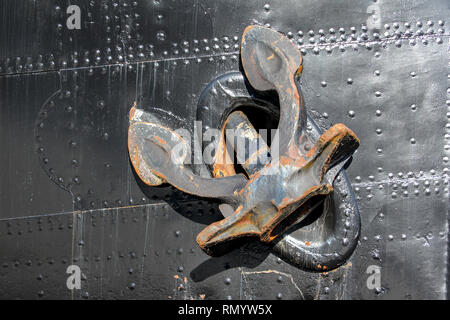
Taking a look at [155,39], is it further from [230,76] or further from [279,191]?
[279,191]

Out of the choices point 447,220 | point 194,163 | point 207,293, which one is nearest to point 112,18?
point 194,163

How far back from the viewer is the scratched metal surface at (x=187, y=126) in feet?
9.62

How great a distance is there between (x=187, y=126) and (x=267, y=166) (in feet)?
2.37

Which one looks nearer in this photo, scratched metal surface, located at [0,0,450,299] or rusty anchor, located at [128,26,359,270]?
rusty anchor, located at [128,26,359,270]

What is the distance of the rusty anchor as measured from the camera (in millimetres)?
2596

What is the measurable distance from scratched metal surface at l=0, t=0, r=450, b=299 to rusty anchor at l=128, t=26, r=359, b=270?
0.23m

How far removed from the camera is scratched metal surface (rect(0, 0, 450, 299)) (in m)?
2.93

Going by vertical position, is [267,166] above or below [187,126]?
below

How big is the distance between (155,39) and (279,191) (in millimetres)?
1322

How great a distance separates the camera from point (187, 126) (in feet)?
10.3

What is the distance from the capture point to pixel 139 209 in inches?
126

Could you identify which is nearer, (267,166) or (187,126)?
(267,166)

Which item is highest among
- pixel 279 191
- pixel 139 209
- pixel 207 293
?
pixel 279 191


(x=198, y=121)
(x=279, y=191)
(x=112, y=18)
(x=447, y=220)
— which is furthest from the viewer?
(x=112, y=18)
